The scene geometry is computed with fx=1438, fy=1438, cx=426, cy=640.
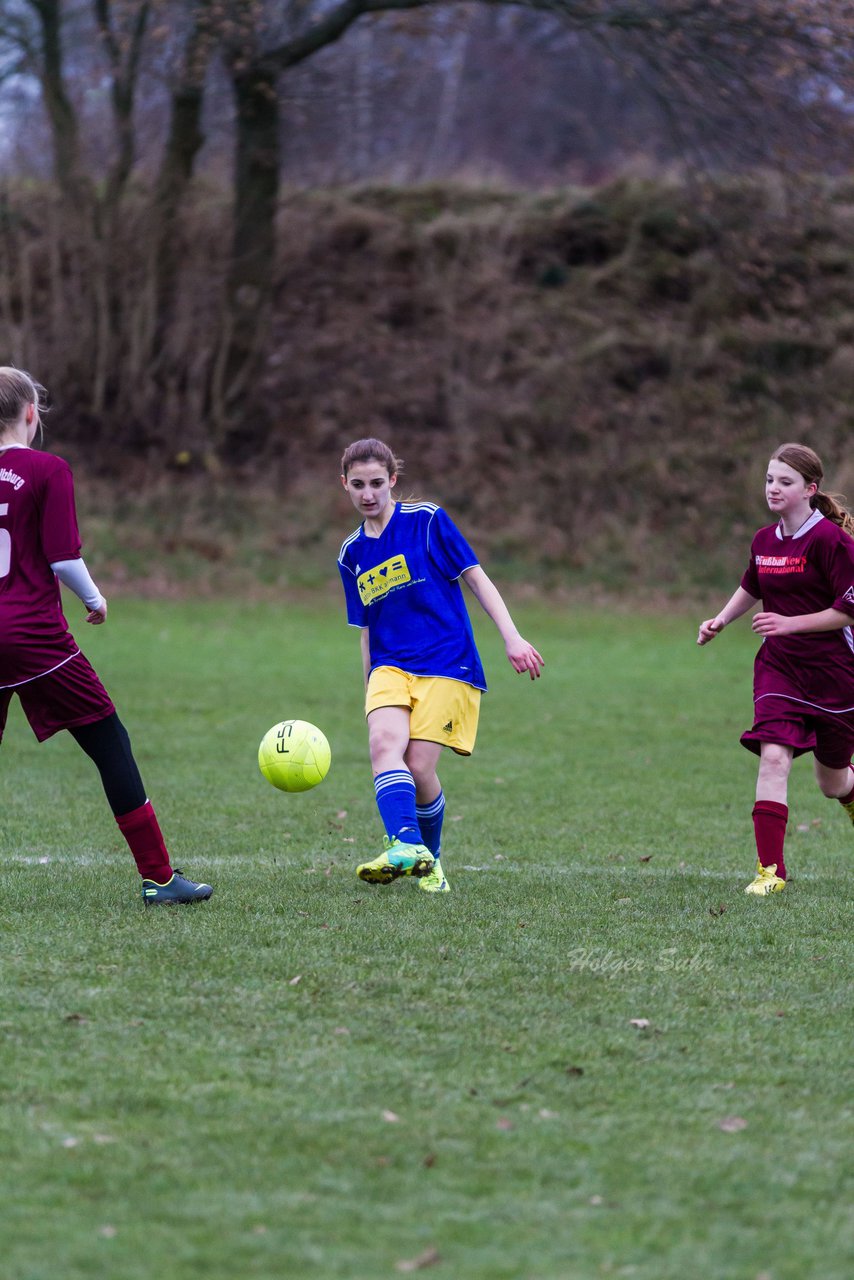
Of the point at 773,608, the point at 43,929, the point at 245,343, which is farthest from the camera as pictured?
the point at 245,343

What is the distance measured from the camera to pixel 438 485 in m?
22.2

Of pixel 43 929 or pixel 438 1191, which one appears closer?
pixel 438 1191

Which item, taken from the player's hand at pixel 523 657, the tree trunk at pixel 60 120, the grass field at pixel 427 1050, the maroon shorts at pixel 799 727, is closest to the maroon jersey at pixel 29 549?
the grass field at pixel 427 1050

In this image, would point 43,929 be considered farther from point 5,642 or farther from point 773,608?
point 773,608

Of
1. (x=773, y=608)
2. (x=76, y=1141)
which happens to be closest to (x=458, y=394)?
(x=773, y=608)

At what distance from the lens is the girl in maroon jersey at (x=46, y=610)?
5059 millimetres

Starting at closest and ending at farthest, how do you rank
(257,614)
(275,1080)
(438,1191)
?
(438,1191)
(275,1080)
(257,614)

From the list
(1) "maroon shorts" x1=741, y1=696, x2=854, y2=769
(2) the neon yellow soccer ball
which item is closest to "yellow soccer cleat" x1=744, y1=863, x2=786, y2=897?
(1) "maroon shorts" x1=741, y1=696, x2=854, y2=769

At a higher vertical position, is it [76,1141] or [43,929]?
[76,1141]

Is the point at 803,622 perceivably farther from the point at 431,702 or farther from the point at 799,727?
the point at 431,702

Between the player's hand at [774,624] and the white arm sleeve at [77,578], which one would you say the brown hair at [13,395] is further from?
the player's hand at [774,624]

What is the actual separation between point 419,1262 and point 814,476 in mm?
4106

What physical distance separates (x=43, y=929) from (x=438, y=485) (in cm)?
1762

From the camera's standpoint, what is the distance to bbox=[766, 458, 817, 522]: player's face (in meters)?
5.93
